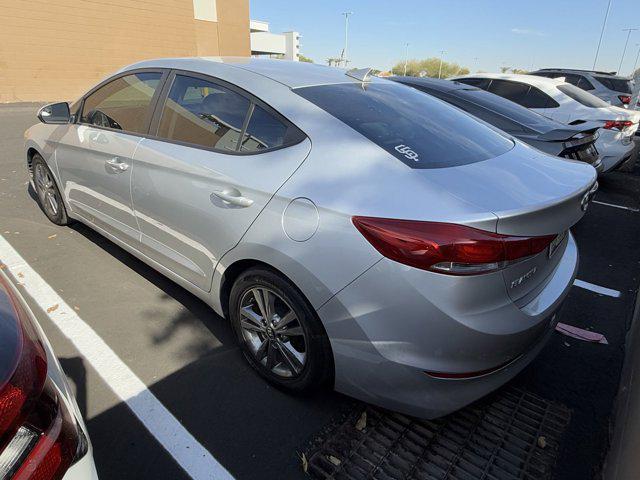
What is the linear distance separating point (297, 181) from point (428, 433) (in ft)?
4.71

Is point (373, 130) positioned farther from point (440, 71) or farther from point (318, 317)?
point (440, 71)

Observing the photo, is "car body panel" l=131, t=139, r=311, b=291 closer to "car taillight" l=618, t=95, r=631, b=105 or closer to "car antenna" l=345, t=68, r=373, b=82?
"car antenna" l=345, t=68, r=373, b=82

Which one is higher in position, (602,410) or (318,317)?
(318,317)

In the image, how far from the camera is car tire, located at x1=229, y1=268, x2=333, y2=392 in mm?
2064


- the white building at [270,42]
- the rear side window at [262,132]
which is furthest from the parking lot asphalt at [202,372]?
the white building at [270,42]

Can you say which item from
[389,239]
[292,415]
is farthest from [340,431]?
[389,239]

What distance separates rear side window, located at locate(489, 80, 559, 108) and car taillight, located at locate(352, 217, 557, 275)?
680 centimetres

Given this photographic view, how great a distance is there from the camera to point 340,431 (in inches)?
86.0

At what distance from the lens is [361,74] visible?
2846mm

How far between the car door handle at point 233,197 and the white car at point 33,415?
1101mm

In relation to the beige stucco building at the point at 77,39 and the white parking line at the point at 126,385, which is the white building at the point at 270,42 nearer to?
the beige stucco building at the point at 77,39

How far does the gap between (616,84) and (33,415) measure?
15741 mm

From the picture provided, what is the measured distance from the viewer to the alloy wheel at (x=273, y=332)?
2.21m

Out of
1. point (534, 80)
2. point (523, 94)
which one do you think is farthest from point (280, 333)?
point (534, 80)
